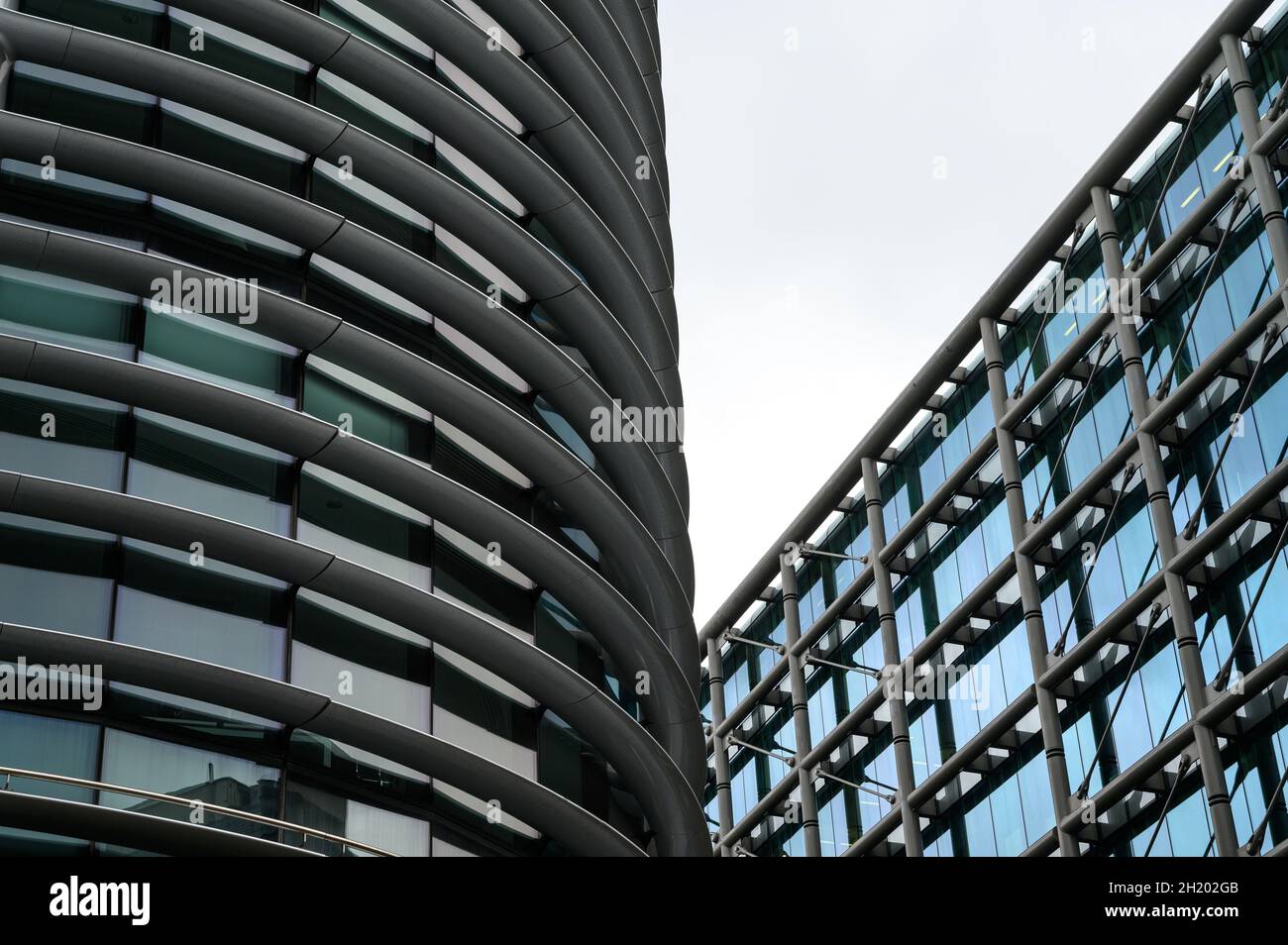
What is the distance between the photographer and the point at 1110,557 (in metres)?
43.2

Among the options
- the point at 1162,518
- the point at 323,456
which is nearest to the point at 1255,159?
the point at 1162,518

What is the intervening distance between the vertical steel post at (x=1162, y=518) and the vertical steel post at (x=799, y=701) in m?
17.3

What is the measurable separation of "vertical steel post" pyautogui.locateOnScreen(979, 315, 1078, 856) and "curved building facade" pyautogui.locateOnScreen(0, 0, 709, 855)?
21428mm

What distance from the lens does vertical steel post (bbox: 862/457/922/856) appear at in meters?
49.8

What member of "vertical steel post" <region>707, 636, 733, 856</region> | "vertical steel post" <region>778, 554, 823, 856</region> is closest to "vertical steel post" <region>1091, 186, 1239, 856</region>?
"vertical steel post" <region>778, 554, 823, 856</region>

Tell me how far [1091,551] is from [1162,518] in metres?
3.58

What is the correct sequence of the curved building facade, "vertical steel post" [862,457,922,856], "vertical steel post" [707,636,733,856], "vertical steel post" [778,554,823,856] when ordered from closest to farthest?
the curved building facade → "vertical steel post" [862,457,922,856] → "vertical steel post" [778,554,823,856] → "vertical steel post" [707,636,733,856]

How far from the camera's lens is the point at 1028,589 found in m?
45.7

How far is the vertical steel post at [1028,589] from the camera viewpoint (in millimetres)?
43656

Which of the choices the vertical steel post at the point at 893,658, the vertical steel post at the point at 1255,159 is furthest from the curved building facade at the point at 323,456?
the vertical steel post at the point at 893,658

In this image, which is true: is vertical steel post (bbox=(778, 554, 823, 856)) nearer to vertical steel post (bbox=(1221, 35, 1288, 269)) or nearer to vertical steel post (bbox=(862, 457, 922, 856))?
vertical steel post (bbox=(862, 457, 922, 856))

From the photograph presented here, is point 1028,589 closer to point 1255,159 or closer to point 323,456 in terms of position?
point 1255,159

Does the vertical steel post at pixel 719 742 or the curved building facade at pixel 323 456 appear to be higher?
the vertical steel post at pixel 719 742

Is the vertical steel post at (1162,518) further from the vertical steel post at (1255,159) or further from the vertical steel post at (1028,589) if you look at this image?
the vertical steel post at (1028,589)
